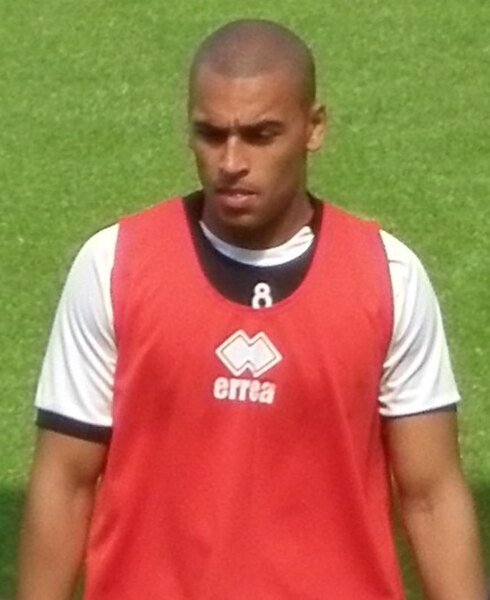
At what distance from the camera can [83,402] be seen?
3564 mm

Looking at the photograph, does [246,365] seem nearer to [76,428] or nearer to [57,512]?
[76,428]

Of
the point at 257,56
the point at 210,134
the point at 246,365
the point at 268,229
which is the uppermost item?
the point at 257,56

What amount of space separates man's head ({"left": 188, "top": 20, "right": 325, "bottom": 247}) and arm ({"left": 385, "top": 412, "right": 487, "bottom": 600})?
0.46 m

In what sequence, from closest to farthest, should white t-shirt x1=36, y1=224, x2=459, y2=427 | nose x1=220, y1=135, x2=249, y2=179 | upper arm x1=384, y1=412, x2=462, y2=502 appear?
nose x1=220, y1=135, x2=249, y2=179
white t-shirt x1=36, y1=224, x2=459, y2=427
upper arm x1=384, y1=412, x2=462, y2=502

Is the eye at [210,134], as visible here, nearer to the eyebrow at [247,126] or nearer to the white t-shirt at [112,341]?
the eyebrow at [247,126]

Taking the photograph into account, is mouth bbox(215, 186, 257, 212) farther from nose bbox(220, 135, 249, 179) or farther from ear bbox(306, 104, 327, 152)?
ear bbox(306, 104, 327, 152)

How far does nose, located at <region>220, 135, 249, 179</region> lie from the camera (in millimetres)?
3398

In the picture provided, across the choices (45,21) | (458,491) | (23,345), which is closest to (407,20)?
(45,21)

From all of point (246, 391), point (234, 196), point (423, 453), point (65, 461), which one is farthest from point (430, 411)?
point (65, 461)

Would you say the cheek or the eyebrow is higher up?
the eyebrow

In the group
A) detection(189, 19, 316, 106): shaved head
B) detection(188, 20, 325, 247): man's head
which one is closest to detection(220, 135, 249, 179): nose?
detection(188, 20, 325, 247): man's head

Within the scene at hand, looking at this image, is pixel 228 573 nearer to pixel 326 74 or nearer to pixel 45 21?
pixel 326 74

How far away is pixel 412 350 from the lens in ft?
11.6

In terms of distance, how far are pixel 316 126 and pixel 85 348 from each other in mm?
558
